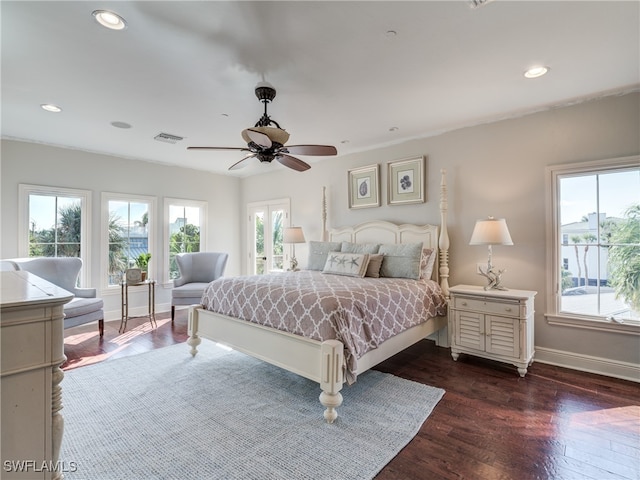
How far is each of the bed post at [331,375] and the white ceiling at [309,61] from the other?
2.16 metres

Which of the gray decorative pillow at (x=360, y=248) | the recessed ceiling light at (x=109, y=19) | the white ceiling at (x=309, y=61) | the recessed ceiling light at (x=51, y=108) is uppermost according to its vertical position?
the recessed ceiling light at (x=51, y=108)

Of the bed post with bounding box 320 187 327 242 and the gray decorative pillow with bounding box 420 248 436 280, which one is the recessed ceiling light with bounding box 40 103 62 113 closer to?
the bed post with bounding box 320 187 327 242

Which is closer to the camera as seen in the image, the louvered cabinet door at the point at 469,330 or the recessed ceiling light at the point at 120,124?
the louvered cabinet door at the point at 469,330

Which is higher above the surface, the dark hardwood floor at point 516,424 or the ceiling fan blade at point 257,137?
the ceiling fan blade at point 257,137

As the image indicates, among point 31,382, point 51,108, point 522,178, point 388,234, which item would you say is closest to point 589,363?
point 522,178

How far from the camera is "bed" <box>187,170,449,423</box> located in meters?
2.20

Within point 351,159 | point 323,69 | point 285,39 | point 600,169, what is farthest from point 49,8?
point 600,169

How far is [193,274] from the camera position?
5324 mm

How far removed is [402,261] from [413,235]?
2.00 ft

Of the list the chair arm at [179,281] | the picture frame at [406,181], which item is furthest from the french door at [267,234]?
the picture frame at [406,181]

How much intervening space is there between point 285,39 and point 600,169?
3.14m

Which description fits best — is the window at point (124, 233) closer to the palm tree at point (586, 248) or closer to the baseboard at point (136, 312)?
the baseboard at point (136, 312)

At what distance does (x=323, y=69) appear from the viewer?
8.32ft

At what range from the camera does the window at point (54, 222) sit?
4262 millimetres
